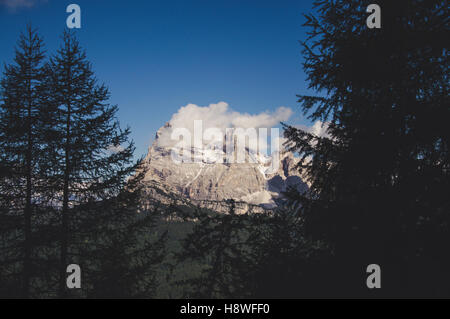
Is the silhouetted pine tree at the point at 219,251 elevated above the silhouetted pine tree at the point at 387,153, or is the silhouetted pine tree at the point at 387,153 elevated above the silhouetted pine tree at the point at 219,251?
the silhouetted pine tree at the point at 387,153

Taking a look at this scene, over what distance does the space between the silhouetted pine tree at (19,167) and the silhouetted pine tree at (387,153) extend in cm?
835

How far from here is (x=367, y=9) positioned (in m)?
5.43

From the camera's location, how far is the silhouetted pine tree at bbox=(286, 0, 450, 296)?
4.57 metres

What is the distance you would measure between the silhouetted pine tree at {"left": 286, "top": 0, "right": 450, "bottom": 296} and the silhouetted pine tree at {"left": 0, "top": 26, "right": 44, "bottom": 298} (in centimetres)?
835

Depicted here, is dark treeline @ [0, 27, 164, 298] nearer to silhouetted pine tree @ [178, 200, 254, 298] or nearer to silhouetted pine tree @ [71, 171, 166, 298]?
silhouetted pine tree @ [71, 171, 166, 298]

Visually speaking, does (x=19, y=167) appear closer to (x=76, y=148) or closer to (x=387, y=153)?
(x=76, y=148)

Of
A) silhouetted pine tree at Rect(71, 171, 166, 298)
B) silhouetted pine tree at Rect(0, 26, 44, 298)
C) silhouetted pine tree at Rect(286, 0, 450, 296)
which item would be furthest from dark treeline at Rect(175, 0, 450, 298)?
silhouetted pine tree at Rect(0, 26, 44, 298)

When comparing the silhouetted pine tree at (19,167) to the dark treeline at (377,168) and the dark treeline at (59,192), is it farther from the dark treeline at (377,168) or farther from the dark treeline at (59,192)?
the dark treeline at (377,168)

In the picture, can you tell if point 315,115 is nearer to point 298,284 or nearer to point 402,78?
point 402,78

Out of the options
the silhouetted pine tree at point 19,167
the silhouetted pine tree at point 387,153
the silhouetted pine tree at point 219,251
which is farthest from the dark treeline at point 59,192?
the silhouetted pine tree at point 387,153

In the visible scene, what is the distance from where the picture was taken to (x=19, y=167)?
8094mm

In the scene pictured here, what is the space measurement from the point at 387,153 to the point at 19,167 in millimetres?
10248

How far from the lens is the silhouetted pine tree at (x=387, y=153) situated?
180 inches

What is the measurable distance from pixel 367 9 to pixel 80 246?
1027cm
